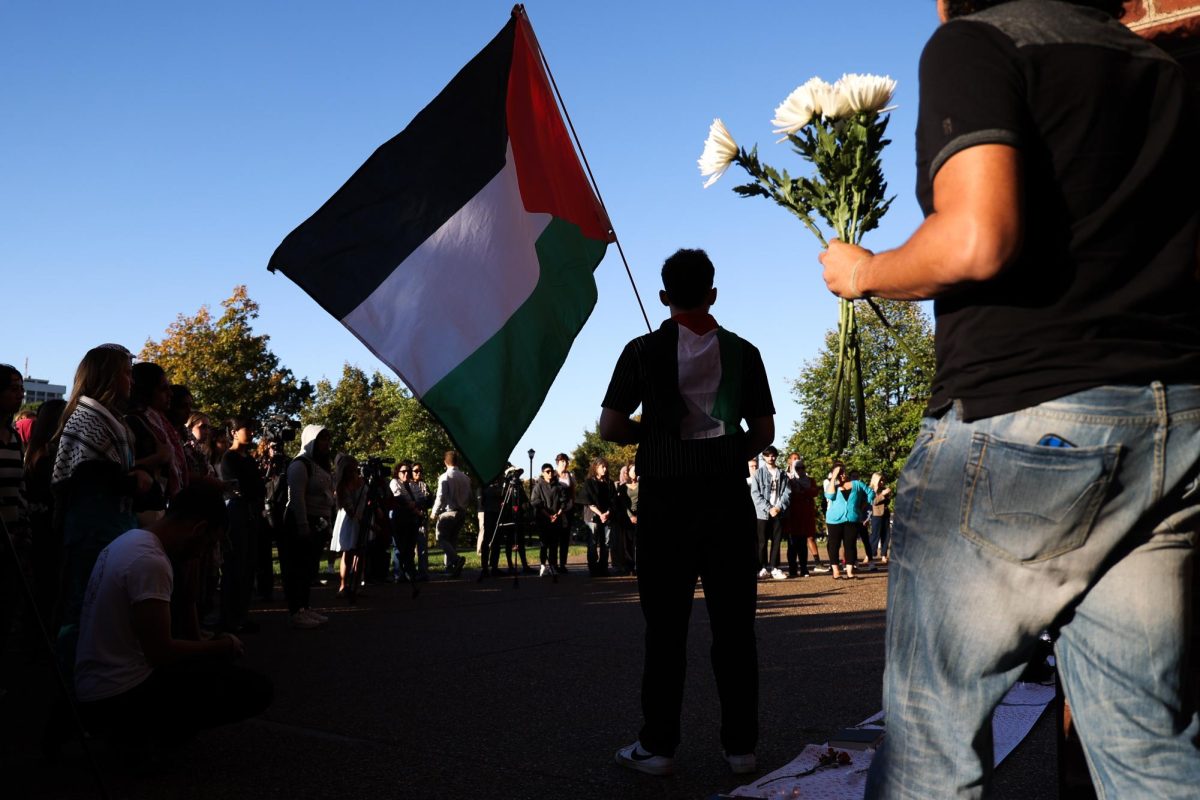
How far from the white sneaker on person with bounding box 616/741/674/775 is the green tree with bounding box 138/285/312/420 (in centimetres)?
3578

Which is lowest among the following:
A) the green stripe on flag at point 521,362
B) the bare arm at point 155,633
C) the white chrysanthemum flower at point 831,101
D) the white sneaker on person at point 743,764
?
the white sneaker on person at point 743,764

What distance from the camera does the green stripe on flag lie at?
4.72m

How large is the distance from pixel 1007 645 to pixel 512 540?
1643 cm

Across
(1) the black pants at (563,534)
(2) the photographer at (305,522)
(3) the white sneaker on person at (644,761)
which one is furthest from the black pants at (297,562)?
(1) the black pants at (563,534)

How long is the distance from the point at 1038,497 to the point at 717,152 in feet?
9.07

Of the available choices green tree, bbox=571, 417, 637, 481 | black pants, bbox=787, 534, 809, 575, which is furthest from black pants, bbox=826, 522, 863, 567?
green tree, bbox=571, 417, 637, 481

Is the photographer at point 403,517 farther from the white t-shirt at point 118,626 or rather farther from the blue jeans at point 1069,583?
the blue jeans at point 1069,583

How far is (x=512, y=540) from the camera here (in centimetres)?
1789

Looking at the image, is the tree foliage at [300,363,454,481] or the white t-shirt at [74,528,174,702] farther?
the tree foliage at [300,363,454,481]

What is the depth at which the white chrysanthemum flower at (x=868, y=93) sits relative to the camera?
3.79m

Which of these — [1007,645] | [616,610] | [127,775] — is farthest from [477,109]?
[616,610]

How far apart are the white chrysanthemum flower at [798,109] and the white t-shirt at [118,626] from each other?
3.12 meters

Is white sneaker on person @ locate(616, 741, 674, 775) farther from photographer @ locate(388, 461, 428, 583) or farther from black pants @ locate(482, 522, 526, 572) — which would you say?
black pants @ locate(482, 522, 526, 572)

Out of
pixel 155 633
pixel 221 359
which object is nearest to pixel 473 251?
pixel 155 633
